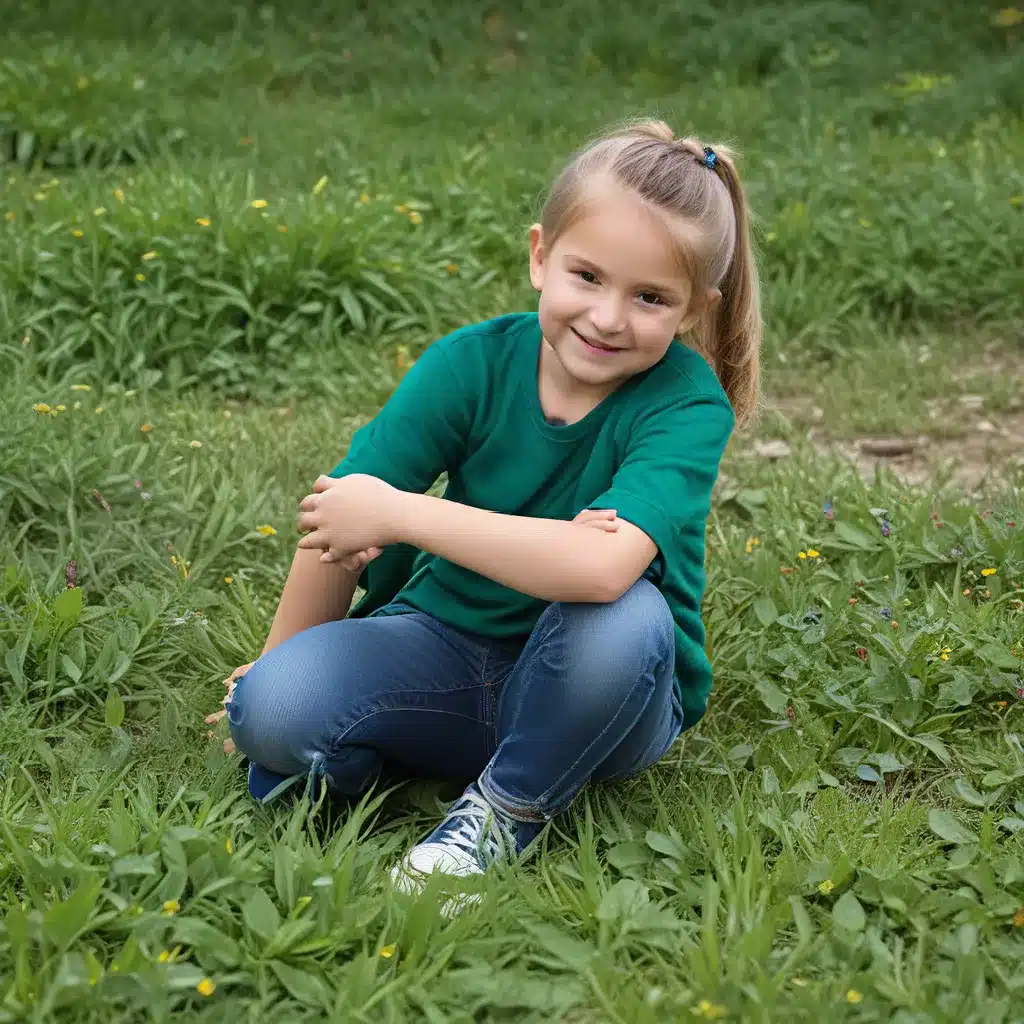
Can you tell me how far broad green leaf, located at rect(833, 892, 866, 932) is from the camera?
1845mm

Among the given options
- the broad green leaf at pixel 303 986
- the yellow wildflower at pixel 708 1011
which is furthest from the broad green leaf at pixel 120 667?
the yellow wildflower at pixel 708 1011

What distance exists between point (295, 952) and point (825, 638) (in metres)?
1.26

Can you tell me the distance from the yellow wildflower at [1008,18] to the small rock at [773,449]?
446 centimetres

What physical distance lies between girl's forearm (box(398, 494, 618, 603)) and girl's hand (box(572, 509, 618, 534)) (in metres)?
0.01

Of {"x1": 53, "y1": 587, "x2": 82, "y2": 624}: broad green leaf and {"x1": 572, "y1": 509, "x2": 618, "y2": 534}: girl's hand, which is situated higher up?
{"x1": 572, "y1": 509, "x2": 618, "y2": 534}: girl's hand

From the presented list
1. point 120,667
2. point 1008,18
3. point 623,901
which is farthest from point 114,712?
point 1008,18

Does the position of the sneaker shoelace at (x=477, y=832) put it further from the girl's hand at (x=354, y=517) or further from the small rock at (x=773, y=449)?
the small rock at (x=773, y=449)

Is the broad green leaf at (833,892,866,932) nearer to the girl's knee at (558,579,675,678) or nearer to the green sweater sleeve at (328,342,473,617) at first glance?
the girl's knee at (558,579,675,678)

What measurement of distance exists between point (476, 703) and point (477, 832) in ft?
0.74

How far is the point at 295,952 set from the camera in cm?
177

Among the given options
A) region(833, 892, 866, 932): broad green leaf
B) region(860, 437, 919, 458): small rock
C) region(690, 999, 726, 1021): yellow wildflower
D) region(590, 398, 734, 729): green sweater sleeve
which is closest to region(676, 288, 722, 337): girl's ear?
region(590, 398, 734, 729): green sweater sleeve

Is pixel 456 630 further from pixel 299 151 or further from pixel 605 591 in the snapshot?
pixel 299 151

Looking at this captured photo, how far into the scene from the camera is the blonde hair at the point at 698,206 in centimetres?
198

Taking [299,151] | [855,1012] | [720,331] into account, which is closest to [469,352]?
[720,331]
